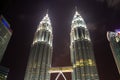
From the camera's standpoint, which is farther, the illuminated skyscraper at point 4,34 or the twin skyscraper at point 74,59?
the illuminated skyscraper at point 4,34

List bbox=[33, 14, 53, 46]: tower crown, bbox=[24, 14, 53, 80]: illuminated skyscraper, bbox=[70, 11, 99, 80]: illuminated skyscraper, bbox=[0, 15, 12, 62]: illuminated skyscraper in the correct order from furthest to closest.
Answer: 1. bbox=[33, 14, 53, 46]: tower crown
2. bbox=[0, 15, 12, 62]: illuminated skyscraper
3. bbox=[24, 14, 53, 80]: illuminated skyscraper
4. bbox=[70, 11, 99, 80]: illuminated skyscraper

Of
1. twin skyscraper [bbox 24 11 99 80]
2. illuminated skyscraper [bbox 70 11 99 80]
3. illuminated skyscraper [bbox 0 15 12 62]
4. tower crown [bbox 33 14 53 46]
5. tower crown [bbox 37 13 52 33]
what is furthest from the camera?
tower crown [bbox 37 13 52 33]

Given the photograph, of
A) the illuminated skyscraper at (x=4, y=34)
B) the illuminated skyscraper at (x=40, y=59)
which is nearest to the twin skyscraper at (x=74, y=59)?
the illuminated skyscraper at (x=40, y=59)

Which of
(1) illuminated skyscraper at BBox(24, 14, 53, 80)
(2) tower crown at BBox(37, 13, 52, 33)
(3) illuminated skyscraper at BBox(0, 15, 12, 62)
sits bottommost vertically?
(1) illuminated skyscraper at BBox(24, 14, 53, 80)

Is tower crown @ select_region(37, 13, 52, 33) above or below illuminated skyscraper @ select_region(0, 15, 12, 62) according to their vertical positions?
above

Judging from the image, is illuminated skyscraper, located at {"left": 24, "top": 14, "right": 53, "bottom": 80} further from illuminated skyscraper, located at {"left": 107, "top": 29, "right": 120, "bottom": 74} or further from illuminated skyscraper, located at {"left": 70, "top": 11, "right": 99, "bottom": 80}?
illuminated skyscraper, located at {"left": 107, "top": 29, "right": 120, "bottom": 74}

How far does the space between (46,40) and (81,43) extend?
89.7ft

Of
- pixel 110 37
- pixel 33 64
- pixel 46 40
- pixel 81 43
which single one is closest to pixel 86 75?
pixel 81 43

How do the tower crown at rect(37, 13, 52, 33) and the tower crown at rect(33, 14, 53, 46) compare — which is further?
the tower crown at rect(37, 13, 52, 33)

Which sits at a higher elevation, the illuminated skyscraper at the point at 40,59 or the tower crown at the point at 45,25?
the tower crown at the point at 45,25

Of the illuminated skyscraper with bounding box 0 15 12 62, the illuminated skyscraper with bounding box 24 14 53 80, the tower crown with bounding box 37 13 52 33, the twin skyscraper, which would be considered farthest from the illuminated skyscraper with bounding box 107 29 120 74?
the illuminated skyscraper with bounding box 0 15 12 62

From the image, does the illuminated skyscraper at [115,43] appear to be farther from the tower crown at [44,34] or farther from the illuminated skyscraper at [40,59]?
the tower crown at [44,34]

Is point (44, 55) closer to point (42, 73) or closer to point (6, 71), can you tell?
point (42, 73)

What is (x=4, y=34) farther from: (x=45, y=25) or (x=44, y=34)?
(x=45, y=25)
